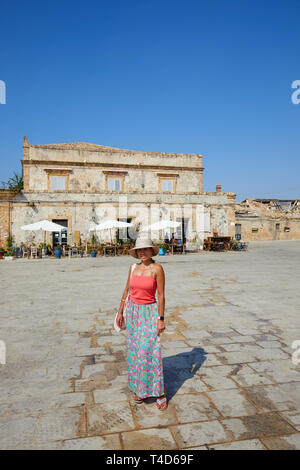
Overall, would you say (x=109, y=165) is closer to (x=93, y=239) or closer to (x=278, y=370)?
(x=93, y=239)

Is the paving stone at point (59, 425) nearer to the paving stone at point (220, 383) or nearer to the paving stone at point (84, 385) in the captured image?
the paving stone at point (84, 385)

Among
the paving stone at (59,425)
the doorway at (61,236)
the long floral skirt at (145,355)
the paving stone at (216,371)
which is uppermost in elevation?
the doorway at (61,236)

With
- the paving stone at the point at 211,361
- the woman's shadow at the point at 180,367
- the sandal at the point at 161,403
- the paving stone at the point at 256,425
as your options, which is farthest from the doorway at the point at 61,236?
the paving stone at the point at 256,425

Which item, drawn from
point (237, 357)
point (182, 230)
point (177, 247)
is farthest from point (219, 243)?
point (237, 357)

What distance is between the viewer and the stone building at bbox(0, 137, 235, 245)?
19.5 meters

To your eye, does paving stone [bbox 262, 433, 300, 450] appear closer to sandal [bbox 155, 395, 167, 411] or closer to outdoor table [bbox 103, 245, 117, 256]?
sandal [bbox 155, 395, 167, 411]

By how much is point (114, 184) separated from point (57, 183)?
14.0 feet

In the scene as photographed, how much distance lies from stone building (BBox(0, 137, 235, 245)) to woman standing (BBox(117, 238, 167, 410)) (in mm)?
17748

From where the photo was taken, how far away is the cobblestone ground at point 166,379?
7.76 feet

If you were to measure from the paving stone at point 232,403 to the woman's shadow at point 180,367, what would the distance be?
36 cm

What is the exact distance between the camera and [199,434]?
7.71 ft
